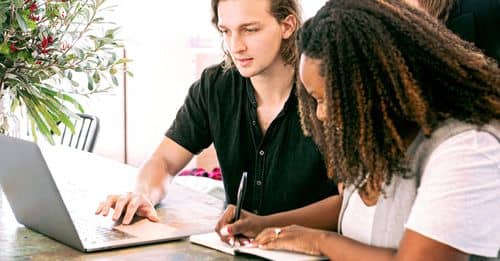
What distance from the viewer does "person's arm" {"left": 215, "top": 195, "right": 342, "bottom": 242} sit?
59.3 inches

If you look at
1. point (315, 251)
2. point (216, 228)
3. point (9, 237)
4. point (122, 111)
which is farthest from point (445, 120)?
point (122, 111)

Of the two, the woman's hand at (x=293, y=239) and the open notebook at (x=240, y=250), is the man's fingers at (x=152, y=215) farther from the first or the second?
the woman's hand at (x=293, y=239)

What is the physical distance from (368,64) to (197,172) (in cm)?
284

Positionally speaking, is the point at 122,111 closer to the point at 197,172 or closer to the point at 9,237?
the point at 197,172

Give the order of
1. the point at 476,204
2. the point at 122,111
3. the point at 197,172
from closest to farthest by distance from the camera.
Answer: the point at 476,204 < the point at 197,172 < the point at 122,111

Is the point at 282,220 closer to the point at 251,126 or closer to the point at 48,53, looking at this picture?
the point at 251,126

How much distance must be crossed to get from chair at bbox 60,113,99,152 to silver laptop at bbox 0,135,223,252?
1704 mm

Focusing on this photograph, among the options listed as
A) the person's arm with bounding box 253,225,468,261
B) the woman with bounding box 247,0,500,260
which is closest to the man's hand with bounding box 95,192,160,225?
the person's arm with bounding box 253,225,468,261

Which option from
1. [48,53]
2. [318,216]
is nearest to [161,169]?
[48,53]

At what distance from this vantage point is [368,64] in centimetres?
119

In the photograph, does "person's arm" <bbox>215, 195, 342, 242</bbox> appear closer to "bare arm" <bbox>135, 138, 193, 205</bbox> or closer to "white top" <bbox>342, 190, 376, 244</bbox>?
"white top" <bbox>342, 190, 376, 244</bbox>

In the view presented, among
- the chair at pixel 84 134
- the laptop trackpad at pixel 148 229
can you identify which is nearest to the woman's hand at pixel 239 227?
the laptop trackpad at pixel 148 229

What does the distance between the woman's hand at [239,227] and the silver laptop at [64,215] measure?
75 mm

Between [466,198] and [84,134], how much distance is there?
2.80 m
